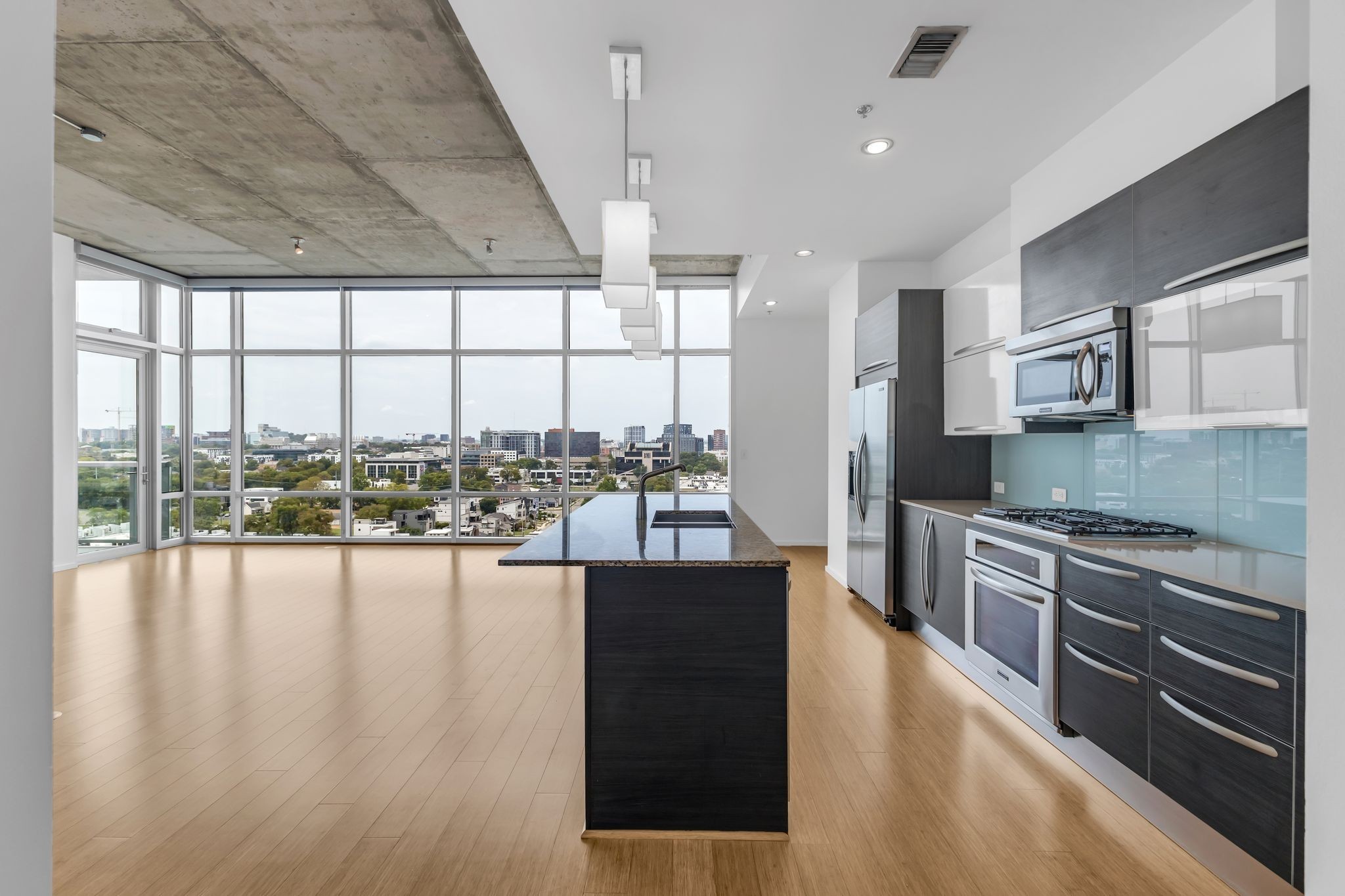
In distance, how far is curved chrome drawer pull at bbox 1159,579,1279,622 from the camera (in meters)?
1.64

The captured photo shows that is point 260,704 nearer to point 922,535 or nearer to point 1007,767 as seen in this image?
point 1007,767

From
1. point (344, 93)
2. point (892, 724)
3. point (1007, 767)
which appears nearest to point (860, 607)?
point (892, 724)

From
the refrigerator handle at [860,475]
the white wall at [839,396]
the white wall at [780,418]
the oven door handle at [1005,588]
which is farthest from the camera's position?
the white wall at [780,418]

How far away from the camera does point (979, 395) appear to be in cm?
371

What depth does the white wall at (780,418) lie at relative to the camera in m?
7.34

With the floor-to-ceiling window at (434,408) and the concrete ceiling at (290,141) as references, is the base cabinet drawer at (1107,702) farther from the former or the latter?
the floor-to-ceiling window at (434,408)

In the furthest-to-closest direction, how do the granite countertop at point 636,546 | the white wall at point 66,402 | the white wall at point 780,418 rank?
the white wall at point 780,418 < the white wall at point 66,402 < the granite countertop at point 636,546

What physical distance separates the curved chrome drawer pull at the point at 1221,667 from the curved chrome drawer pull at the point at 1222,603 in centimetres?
15

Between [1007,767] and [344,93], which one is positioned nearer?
[1007,767]

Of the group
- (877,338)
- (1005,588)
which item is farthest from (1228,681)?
(877,338)

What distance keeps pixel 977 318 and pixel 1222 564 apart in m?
2.07

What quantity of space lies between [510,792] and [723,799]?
31.8 inches

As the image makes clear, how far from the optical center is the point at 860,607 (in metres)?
4.80

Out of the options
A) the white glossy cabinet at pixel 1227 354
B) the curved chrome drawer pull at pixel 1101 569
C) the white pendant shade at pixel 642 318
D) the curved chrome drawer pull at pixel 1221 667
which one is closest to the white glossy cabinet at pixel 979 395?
the white glossy cabinet at pixel 1227 354
